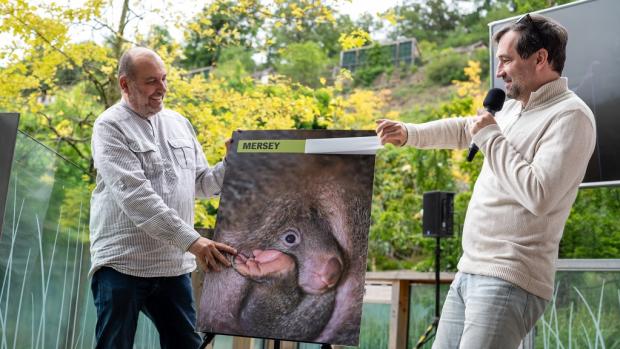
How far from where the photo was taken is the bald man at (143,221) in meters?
2.24

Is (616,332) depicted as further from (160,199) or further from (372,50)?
(372,50)

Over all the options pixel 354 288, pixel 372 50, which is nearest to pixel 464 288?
pixel 354 288

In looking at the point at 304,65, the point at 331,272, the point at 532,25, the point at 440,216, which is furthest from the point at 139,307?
the point at 304,65

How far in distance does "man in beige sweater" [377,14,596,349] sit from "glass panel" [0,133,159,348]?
1.80 meters

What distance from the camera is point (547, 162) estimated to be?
1751 mm

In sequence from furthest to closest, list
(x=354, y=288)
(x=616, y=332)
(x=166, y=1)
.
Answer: (x=166, y=1) → (x=616, y=332) → (x=354, y=288)

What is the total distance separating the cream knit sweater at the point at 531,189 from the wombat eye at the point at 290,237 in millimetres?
638

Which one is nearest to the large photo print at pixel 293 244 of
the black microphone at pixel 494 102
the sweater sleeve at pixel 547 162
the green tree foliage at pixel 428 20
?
the black microphone at pixel 494 102

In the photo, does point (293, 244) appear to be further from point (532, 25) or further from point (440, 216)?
point (440, 216)

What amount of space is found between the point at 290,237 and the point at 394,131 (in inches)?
21.0

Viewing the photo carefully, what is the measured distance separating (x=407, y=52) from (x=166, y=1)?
1283cm

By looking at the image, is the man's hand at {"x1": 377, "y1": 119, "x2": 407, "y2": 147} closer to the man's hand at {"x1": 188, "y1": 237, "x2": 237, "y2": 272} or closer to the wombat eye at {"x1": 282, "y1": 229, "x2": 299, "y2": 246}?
the wombat eye at {"x1": 282, "y1": 229, "x2": 299, "y2": 246}

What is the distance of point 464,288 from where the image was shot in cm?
191

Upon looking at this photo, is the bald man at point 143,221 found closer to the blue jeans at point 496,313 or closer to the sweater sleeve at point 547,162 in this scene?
the blue jeans at point 496,313
